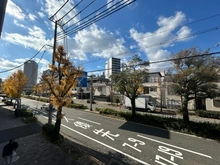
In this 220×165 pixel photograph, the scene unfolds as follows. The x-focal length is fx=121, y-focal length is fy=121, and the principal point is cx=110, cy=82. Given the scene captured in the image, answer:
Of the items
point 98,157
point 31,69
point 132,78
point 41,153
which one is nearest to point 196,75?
point 132,78

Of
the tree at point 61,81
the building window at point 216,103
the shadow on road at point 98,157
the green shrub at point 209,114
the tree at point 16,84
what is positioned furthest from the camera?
the building window at point 216,103

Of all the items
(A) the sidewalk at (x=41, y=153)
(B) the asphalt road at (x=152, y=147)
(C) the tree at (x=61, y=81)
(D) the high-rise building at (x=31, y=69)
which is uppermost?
(D) the high-rise building at (x=31, y=69)

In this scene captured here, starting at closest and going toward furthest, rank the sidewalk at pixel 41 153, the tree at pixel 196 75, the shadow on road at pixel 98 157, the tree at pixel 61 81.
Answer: the sidewalk at pixel 41 153 < the shadow on road at pixel 98 157 < the tree at pixel 61 81 < the tree at pixel 196 75

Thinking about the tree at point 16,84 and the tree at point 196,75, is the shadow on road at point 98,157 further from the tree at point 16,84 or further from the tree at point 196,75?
the tree at point 16,84

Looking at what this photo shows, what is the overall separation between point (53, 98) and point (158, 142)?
811cm

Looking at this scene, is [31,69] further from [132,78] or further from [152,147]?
[152,147]

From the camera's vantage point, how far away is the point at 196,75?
10344 millimetres

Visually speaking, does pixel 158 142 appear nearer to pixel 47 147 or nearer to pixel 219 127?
pixel 219 127

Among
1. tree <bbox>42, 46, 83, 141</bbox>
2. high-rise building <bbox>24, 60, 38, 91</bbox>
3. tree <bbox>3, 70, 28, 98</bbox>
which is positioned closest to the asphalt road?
tree <bbox>42, 46, 83, 141</bbox>

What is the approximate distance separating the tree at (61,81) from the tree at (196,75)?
873 centimetres

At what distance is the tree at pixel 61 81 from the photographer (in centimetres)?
797

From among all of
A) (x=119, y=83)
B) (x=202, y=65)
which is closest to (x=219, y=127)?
(x=202, y=65)

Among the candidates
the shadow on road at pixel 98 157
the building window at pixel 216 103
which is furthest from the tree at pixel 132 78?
the building window at pixel 216 103

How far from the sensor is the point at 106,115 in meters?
18.2
